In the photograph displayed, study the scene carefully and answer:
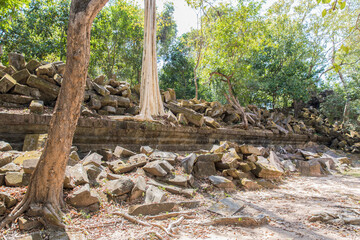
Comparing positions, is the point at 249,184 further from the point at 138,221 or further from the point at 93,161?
the point at 93,161

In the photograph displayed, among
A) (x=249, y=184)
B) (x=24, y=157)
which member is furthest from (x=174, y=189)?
(x=24, y=157)

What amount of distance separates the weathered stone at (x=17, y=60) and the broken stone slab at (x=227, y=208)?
5196mm

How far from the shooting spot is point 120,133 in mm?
5426

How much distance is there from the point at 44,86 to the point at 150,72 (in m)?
3.04

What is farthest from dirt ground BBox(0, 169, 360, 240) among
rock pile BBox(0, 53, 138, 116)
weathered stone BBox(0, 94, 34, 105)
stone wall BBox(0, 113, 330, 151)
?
weathered stone BBox(0, 94, 34, 105)

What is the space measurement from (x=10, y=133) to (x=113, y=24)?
1278cm

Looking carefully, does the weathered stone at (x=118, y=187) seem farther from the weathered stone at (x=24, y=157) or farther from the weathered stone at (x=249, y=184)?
the weathered stone at (x=249, y=184)

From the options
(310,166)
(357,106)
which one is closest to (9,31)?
(310,166)

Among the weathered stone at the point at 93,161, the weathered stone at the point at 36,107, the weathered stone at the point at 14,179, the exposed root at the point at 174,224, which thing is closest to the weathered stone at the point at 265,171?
the exposed root at the point at 174,224

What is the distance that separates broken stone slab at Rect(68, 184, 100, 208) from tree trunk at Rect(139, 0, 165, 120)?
383cm

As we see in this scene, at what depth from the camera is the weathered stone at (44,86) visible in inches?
192

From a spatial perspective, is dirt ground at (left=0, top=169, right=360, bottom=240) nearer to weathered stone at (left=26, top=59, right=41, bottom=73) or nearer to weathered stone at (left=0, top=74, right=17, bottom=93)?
weathered stone at (left=0, top=74, right=17, bottom=93)

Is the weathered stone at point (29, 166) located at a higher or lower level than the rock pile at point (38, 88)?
lower

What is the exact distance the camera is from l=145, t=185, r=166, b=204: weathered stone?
3295mm
